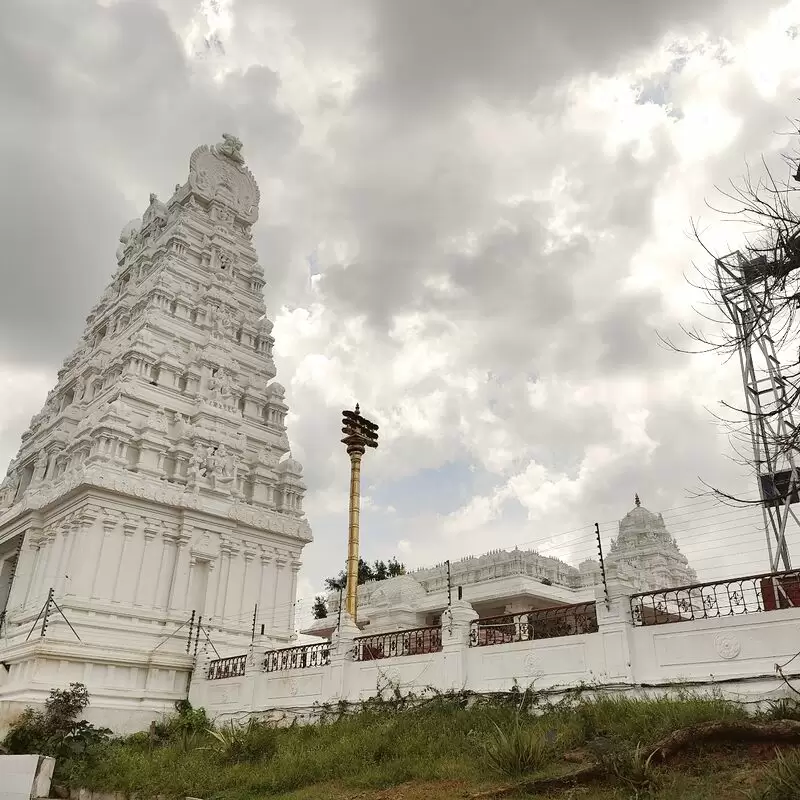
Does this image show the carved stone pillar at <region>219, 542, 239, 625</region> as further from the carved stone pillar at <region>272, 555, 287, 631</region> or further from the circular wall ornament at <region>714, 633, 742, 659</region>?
the circular wall ornament at <region>714, 633, 742, 659</region>

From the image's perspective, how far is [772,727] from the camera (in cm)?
853

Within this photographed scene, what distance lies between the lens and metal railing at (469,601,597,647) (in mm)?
13078

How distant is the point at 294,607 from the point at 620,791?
21057 millimetres

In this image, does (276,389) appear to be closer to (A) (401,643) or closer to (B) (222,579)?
(B) (222,579)

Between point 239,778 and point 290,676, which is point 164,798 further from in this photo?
point 290,676

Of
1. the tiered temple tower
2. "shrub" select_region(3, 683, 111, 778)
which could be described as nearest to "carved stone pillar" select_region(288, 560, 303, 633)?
the tiered temple tower

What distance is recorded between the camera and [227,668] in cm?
2141

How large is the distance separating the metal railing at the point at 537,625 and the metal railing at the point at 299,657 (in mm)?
4416

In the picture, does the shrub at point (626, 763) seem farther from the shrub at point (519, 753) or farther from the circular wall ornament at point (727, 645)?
the circular wall ornament at point (727, 645)

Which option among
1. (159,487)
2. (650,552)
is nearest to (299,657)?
(159,487)

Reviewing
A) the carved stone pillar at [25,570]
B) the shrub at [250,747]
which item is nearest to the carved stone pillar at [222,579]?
the carved stone pillar at [25,570]

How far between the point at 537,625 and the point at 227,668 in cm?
1156

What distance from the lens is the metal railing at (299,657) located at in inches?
691

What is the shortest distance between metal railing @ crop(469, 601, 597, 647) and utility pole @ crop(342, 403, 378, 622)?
6.04 meters
